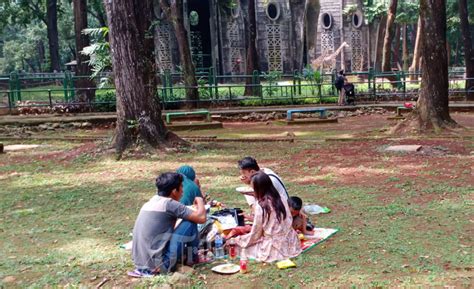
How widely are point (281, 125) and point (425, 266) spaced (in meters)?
13.1

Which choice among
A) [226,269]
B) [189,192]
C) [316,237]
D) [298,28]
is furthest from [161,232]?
[298,28]

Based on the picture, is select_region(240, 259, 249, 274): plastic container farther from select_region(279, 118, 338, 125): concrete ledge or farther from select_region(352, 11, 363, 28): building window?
select_region(352, 11, 363, 28): building window

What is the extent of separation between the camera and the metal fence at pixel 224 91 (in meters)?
20.2

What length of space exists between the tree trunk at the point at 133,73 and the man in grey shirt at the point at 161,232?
265 inches

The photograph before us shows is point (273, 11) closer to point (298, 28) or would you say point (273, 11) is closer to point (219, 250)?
point (298, 28)

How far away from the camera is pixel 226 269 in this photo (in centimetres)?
482

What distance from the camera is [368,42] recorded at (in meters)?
34.3

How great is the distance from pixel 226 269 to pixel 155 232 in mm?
716

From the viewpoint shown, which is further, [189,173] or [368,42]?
[368,42]

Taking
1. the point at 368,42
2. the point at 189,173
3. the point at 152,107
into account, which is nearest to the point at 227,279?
the point at 189,173

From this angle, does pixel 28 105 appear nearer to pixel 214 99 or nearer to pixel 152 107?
pixel 214 99

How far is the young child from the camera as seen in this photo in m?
5.49

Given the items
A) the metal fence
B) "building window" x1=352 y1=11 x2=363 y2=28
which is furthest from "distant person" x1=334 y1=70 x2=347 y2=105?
"building window" x1=352 y1=11 x2=363 y2=28

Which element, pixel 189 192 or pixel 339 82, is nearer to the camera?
pixel 189 192
